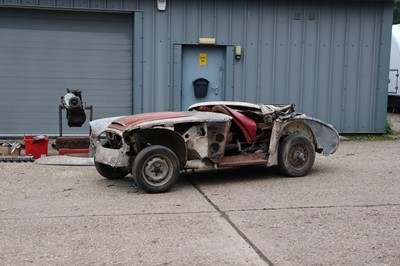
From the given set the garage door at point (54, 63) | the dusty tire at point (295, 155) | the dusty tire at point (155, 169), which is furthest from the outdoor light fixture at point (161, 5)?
the dusty tire at point (155, 169)

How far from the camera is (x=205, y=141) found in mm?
7484

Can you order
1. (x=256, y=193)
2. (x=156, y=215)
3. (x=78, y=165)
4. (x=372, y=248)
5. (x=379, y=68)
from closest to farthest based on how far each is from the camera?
(x=372, y=248) → (x=156, y=215) → (x=256, y=193) → (x=78, y=165) → (x=379, y=68)

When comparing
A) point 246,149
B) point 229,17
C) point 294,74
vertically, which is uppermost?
point 229,17

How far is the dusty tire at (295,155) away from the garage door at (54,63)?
5.92m

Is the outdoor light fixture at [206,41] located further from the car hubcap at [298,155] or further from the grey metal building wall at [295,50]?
the car hubcap at [298,155]

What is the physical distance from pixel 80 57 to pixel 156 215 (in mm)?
7598

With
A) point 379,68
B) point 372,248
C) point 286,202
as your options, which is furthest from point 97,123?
point 379,68

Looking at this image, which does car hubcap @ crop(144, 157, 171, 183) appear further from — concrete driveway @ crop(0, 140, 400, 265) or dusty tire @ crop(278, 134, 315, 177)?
dusty tire @ crop(278, 134, 315, 177)

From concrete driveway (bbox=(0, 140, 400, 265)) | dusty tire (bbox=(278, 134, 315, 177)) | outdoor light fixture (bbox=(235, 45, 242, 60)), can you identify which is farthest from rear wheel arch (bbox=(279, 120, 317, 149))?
outdoor light fixture (bbox=(235, 45, 242, 60))

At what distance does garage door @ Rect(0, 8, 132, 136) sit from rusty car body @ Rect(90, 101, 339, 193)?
187 inches

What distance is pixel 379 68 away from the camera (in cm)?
1353

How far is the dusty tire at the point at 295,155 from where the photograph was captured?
26.7ft

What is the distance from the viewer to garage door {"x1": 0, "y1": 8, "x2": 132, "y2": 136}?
40.8ft

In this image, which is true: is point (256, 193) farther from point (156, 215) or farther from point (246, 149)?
point (156, 215)
